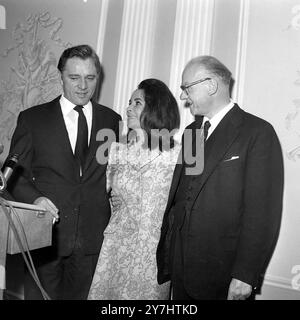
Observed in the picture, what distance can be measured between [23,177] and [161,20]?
1627 millimetres

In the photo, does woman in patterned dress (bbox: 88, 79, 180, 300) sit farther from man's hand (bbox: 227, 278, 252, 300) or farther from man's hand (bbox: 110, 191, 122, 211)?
man's hand (bbox: 227, 278, 252, 300)

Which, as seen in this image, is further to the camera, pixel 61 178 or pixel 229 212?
pixel 61 178

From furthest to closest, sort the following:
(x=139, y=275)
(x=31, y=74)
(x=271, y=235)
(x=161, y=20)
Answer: (x=31, y=74) → (x=161, y=20) → (x=139, y=275) → (x=271, y=235)

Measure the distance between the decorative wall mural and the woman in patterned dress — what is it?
141 cm

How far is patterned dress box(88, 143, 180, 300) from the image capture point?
6.96 feet

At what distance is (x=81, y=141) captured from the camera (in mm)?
2340

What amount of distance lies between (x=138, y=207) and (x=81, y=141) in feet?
1.88

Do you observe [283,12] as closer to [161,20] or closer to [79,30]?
[161,20]

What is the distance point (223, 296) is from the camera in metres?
1.81

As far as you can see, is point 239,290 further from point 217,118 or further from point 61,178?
point 61,178

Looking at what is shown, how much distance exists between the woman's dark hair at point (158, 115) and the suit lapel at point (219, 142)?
454mm

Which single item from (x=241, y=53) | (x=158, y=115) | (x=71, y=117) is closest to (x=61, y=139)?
(x=71, y=117)
